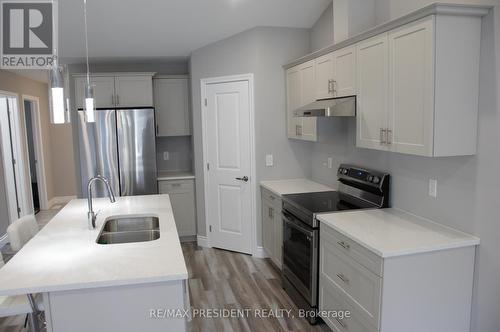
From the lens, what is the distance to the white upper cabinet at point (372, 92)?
265 cm

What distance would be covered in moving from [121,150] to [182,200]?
3.36 ft

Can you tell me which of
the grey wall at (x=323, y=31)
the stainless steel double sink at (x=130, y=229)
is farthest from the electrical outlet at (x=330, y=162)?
the stainless steel double sink at (x=130, y=229)

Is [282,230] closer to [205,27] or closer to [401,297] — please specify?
[401,297]

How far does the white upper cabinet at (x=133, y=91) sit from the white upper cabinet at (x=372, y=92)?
10.2 feet

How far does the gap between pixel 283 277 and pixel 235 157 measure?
1.57 metres

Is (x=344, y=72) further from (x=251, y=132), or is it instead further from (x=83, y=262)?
(x=83, y=262)

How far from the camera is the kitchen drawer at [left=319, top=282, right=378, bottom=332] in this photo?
2419 millimetres

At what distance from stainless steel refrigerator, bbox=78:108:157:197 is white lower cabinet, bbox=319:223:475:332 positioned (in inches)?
127

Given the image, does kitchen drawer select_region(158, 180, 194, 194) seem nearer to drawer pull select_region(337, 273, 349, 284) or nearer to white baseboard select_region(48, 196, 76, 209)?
drawer pull select_region(337, 273, 349, 284)

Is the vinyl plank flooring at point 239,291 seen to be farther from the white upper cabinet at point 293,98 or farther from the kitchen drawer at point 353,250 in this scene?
the white upper cabinet at point 293,98

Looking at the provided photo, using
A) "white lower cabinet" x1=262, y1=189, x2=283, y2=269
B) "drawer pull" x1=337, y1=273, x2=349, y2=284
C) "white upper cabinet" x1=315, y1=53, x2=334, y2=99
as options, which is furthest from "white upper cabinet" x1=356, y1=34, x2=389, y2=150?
"white lower cabinet" x1=262, y1=189, x2=283, y2=269

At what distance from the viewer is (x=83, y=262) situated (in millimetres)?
2096

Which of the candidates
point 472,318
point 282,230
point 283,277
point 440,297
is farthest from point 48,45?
point 472,318

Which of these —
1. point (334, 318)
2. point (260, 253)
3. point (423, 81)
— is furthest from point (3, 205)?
point (423, 81)
